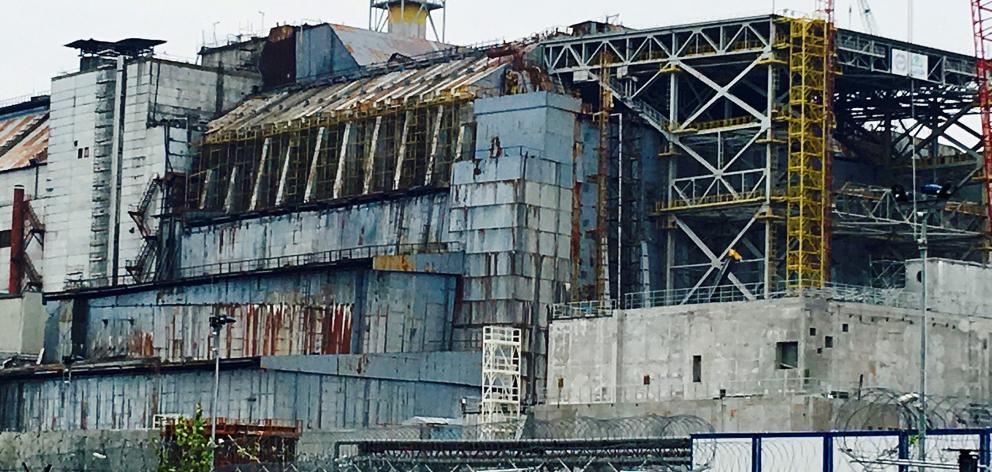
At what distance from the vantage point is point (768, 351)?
438 feet

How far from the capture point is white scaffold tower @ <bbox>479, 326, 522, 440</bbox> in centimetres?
14675

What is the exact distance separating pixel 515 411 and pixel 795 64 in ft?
90.1

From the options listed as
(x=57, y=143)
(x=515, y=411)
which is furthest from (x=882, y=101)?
(x=57, y=143)

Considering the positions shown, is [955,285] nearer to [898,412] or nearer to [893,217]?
[898,412]

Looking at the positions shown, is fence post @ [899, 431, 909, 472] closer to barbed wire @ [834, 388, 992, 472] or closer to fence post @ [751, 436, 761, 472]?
fence post @ [751, 436, 761, 472]

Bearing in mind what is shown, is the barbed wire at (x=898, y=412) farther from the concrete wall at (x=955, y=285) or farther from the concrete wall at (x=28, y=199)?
the concrete wall at (x=28, y=199)

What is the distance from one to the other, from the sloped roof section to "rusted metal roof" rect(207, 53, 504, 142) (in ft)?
11.8

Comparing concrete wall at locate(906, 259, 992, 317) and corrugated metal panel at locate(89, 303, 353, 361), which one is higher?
concrete wall at locate(906, 259, 992, 317)

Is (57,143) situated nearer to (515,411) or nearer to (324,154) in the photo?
(324,154)

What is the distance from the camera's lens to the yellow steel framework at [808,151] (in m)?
150

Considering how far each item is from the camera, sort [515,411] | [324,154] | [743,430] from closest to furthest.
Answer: [743,430] < [515,411] < [324,154]

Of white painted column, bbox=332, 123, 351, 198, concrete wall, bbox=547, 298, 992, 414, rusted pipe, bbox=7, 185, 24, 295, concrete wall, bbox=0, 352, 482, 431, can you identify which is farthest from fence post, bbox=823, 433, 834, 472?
rusted pipe, bbox=7, 185, 24, 295

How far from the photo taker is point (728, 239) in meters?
158

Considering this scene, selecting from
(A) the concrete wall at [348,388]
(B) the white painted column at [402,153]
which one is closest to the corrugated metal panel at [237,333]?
(A) the concrete wall at [348,388]
